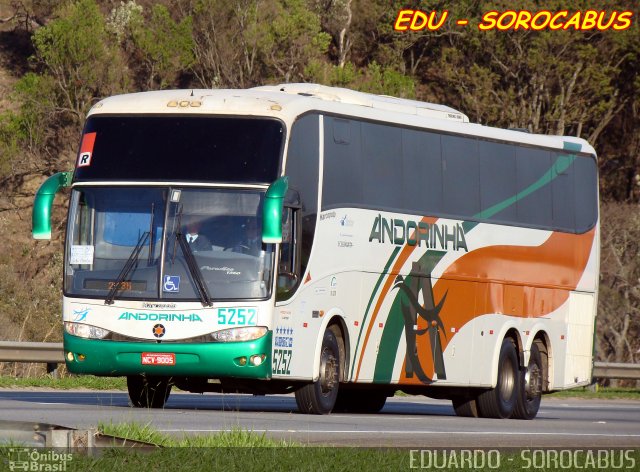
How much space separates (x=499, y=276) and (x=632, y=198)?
1718 inches

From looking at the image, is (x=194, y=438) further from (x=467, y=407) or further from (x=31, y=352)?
(x=31, y=352)

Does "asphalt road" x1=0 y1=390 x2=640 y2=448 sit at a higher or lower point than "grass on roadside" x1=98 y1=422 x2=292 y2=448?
lower

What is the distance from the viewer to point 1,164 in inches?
2188

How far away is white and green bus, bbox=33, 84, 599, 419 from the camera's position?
55.4ft

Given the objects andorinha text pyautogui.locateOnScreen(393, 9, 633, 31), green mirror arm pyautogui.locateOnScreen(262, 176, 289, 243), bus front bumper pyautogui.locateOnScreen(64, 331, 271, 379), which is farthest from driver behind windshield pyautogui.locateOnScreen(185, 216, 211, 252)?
andorinha text pyautogui.locateOnScreen(393, 9, 633, 31)

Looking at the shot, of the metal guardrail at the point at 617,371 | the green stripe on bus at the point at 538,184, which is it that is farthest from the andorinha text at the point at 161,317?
the metal guardrail at the point at 617,371

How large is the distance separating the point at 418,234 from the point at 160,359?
428 centimetres

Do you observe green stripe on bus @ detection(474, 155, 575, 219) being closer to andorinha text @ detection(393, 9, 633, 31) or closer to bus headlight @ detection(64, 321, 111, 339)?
bus headlight @ detection(64, 321, 111, 339)

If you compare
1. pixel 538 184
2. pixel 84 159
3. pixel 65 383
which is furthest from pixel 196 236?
pixel 65 383

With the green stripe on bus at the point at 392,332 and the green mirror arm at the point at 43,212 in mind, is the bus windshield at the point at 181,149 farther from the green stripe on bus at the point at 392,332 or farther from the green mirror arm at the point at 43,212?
the green stripe on bus at the point at 392,332

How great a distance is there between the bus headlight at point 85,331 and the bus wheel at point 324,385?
2.29m

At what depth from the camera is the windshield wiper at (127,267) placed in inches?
668

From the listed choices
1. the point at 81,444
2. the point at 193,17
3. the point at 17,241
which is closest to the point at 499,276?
the point at 81,444

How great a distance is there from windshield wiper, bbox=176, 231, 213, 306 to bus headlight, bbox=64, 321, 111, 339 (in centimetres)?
112
